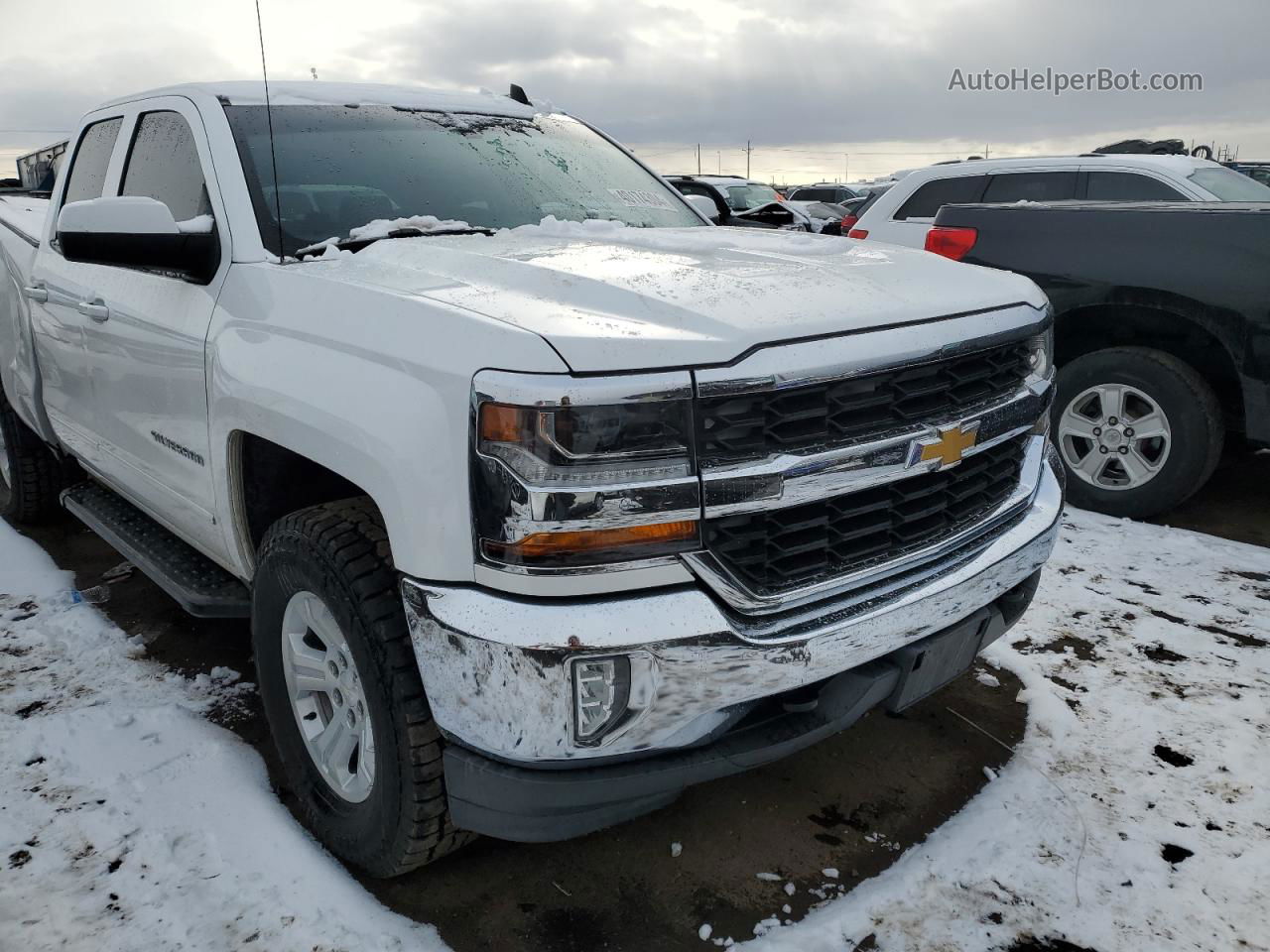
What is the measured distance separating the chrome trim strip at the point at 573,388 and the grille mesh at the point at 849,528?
26 centimetres

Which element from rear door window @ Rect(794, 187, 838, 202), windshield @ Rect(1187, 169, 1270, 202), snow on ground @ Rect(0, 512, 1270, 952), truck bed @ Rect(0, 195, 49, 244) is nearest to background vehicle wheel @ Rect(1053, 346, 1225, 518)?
snow on ground @ Rect(0, 512, 1270, 952)

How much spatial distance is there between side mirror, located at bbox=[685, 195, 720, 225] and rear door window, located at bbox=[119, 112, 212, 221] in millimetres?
1762

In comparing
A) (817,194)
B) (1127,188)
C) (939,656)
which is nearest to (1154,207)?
(1127,188)

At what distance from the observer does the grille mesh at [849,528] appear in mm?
1803

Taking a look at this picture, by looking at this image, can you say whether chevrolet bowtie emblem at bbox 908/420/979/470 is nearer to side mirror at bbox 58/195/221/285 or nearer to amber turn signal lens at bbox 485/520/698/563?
amber turn signal lens at bbox 485/520/698/563

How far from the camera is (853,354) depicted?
6.10 feet

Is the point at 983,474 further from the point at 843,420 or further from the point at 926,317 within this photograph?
the point at 843,420

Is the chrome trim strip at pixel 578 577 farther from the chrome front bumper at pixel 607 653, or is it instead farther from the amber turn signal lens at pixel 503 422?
the amber turn signal lens at pixel 503 422

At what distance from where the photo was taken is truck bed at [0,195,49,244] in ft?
13.7

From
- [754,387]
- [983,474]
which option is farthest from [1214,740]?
[754,387]

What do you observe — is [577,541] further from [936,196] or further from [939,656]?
[936,196]

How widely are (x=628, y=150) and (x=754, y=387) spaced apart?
7.77ft

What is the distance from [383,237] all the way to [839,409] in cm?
137

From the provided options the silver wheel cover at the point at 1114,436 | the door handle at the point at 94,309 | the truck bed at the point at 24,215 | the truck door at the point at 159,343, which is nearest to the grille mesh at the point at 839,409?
the truck door at the point at 159,343
